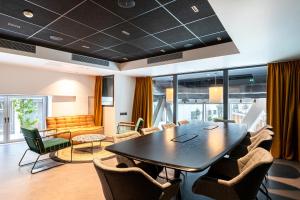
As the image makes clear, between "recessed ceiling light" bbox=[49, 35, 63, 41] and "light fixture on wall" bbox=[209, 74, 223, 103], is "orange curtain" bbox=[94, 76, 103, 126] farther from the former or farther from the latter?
"light fixture on wall" bbox=[209, 74, 223, 103]

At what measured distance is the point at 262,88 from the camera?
459cm

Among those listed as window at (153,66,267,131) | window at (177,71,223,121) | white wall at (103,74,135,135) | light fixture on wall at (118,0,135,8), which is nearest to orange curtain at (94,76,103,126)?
white wall at (103,74,135,135)

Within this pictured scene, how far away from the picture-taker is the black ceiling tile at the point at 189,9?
224 cm

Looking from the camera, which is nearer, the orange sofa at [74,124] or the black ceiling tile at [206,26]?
the black ceiling tile at [206,26]

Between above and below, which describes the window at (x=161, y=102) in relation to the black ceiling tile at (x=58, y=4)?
below

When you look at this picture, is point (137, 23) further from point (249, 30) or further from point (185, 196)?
point (185, 196)

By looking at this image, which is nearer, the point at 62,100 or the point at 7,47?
the point at 7,47

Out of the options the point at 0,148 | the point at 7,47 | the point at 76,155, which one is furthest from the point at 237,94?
the point at 0,148

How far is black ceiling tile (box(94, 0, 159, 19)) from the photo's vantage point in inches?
88.5

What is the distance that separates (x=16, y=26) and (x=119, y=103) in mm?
3743

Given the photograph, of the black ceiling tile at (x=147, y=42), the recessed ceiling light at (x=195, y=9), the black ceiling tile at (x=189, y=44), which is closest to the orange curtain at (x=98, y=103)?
the black ceiling tile at (x=147, y=42)

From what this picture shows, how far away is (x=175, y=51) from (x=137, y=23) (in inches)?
67.8

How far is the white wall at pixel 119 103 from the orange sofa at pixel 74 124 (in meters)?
0.40

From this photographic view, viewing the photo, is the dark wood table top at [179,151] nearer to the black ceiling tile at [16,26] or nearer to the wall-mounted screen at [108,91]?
the black ceiling tile at [16,26]
